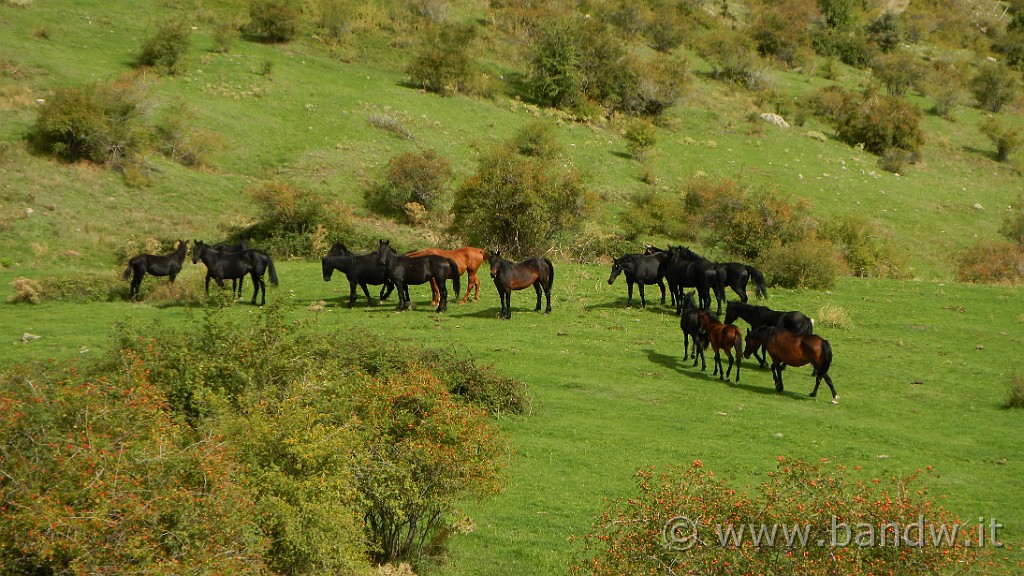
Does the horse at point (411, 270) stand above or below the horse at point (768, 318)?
above

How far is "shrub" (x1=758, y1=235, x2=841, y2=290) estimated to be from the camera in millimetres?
29281

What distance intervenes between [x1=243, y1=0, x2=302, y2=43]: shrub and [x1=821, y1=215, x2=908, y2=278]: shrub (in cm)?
4168

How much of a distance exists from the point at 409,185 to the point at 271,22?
26.1 meters

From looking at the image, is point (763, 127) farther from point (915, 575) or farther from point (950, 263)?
point (915, 575)

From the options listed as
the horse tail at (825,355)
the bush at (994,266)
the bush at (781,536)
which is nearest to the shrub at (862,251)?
the bush at (994,266)

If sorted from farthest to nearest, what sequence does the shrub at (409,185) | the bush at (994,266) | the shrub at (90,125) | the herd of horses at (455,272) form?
the shrub at (409,185) → the shrub at (90,125) → the bush at (994,266) → the herd of horses at (455,272)

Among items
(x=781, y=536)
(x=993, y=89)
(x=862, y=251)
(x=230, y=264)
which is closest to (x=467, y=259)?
(x=230, y=264)

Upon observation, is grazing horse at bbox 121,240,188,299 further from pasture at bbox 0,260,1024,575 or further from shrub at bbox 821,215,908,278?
shrub at bbox 821,215,908,278

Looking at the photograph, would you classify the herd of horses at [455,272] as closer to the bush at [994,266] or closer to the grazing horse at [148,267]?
the grazing horse at [148,267]

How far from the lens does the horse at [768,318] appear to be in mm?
18922

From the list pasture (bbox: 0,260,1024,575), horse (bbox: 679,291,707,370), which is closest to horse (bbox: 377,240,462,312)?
pasture (bbox: 0,260,1024,575)

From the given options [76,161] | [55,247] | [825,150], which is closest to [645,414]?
[55,247]

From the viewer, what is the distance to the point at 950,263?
42.8 meters

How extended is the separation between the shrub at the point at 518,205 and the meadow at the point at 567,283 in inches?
106
